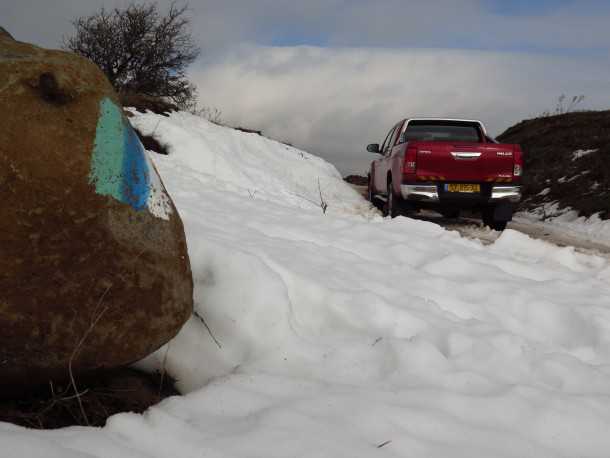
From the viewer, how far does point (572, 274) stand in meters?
4.46

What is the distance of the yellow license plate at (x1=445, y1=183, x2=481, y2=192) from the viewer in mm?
7723

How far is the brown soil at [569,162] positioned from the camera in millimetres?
11297

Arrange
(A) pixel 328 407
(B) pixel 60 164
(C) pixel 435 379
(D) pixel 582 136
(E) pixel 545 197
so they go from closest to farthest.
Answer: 1. (B) pixel 60 164
2. (A) pixel 328 407
3. (C) pixel 435 379
4. (E) pixel 545 197
5. (D) pixel 582 136

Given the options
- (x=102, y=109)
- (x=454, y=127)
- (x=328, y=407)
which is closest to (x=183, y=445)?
(x=328, y=407)

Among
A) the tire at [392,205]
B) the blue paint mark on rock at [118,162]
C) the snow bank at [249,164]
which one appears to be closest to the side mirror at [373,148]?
the snow bank at [249,164]

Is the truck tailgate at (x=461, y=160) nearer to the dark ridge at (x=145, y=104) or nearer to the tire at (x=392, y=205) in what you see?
the tire at (x=392, y=205)

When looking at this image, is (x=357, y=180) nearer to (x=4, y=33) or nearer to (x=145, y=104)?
(x=145, y=104)

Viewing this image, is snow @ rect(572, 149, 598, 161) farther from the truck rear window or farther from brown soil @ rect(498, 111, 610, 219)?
the truck rear window

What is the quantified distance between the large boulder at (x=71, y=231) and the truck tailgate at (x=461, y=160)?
579cm

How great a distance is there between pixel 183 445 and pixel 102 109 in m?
1.35

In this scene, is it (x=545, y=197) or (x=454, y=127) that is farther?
(x=545, y=197)

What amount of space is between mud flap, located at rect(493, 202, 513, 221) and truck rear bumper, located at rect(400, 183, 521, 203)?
0.33 feet

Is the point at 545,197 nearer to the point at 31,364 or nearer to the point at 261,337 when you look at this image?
the point at 261,337

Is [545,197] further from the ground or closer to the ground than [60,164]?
closer to the ground
